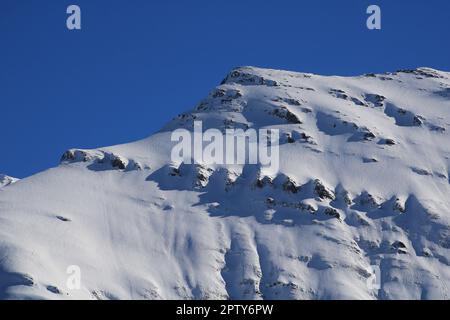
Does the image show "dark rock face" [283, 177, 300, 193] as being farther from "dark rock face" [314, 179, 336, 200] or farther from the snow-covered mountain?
"dark rock face" [314, 179, 336, 200]

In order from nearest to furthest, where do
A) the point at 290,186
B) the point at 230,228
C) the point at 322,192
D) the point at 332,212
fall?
the point at 230,228 → the point at 332,212 → the point at 322,192 → the point at 290,186

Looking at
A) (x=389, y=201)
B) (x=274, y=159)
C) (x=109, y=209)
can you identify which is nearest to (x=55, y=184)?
(x=109, y=209)

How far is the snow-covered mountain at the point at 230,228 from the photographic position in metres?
158

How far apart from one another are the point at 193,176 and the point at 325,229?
1065 inches

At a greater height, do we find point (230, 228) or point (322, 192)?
point (322, 192)

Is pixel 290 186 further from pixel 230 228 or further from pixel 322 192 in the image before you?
pixel 230 228

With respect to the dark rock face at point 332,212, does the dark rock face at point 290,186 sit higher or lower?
higher

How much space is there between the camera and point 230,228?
17438 cm

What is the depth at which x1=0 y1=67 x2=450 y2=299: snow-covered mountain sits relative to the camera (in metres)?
158

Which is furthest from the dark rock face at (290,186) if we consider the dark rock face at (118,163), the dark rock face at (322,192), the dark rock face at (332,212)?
the dark rock face at (118,163)

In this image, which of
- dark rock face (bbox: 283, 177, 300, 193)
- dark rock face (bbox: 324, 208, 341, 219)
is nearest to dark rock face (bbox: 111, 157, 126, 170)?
dark rock face (bbox: 283, 177, 300, 193)

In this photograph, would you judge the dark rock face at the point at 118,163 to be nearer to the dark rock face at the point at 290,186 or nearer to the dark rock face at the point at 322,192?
Result: the dark rock face at the point at 290,186

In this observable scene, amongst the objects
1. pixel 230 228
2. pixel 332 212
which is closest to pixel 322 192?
pixel 332 212

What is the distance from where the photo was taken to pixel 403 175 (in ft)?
630
